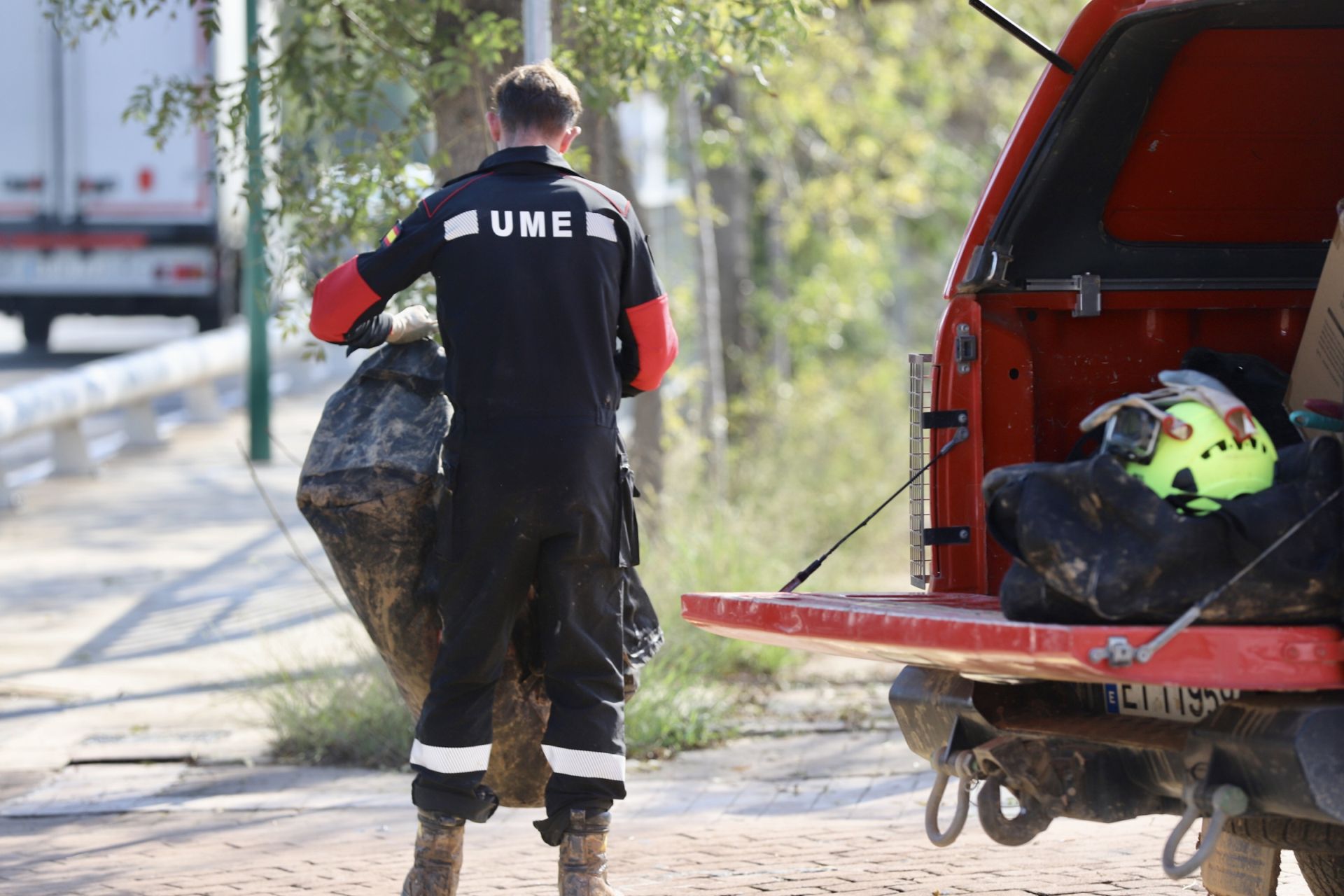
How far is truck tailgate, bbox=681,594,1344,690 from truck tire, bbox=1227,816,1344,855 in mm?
444

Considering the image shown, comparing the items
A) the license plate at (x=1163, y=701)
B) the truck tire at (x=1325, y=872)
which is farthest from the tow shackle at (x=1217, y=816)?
the truck tire at (x=1325, y=872)

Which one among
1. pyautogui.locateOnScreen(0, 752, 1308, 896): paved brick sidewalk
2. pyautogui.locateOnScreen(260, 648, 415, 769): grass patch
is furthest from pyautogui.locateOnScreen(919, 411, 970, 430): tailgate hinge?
pyautogui.locateOnScreen(260, 648, 415, 769): grass patch

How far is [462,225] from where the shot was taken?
4160 mm

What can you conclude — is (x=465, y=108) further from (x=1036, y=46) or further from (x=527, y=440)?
(x=1036, y=46)

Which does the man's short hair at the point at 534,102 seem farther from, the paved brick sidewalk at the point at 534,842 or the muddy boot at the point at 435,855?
the paved brick sidewalk at the point at 534,842

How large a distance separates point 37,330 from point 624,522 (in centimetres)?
1681

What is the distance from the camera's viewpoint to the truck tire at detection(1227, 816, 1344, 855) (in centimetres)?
334

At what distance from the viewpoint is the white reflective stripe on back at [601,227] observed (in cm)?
419

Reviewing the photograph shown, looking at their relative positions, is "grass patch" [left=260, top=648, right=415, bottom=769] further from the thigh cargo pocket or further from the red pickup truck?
the red pickup truck

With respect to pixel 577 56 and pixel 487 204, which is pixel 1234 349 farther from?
pixel 577 56

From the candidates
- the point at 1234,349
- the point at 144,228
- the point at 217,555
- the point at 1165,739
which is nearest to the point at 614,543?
the point at 1165,739

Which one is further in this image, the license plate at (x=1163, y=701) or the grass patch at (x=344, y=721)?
the grass patch at (x=344, y=721)

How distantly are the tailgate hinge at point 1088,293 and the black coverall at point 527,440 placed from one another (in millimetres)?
1055

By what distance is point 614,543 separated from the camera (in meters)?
4.21
